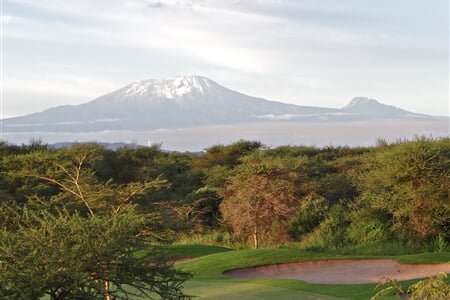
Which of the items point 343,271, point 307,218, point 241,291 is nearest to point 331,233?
point 307,218

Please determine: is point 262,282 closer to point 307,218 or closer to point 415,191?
point 415,191

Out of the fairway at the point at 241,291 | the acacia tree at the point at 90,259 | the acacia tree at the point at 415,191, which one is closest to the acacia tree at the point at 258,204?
the acacia tree at the point at 415,191

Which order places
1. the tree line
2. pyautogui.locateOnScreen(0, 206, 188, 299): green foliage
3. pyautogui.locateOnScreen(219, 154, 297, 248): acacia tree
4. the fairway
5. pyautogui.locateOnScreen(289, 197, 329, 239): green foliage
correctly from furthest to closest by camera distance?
1. pyautogui.locateOnScreen(289, 197, 329, 239): green foliage
2. pyautogui.locateOnScreen(219, 154, 297, 248): acacia tree
3. the fairway
4. the tree line
5. pyautogui.locateOnScreen(0, 206, 188, 299): green foliage

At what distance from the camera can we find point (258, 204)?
94.1ft

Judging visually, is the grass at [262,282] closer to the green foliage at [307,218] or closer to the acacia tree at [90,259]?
the green foliage at [307,218]

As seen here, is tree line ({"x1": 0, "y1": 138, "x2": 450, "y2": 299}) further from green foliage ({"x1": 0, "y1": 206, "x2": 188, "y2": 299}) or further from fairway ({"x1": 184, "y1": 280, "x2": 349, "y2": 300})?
fairway ({"x1": 184, "y1": 280, "x2": 349, "y2": 300})

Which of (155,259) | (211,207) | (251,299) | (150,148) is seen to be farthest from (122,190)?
(150,148)

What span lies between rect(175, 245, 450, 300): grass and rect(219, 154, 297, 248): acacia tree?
12.5 ft

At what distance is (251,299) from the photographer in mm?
15773

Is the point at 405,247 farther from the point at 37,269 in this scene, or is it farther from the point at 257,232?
the point at 37,269

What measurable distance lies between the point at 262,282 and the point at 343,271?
15.1ft

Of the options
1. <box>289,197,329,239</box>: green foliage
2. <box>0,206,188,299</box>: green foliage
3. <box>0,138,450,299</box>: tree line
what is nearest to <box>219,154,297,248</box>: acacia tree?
<box>0,138,450,299</box>: tree line

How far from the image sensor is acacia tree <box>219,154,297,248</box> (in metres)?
28.6

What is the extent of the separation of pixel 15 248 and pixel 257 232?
20.8 metres
